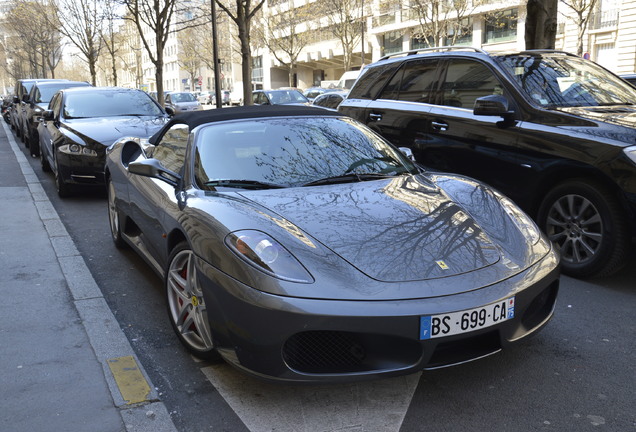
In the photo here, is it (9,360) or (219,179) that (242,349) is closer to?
(219,179)

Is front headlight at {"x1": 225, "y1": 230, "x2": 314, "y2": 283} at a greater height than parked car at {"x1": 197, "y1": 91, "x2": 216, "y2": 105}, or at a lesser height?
lesser

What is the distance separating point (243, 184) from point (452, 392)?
1641 millimetres

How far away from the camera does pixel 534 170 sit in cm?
500

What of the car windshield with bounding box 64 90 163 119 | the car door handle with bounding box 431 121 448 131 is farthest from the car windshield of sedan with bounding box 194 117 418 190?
the car windshield with bounding box 64 90 163 119

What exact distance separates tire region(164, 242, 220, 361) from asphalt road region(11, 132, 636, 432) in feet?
0.46

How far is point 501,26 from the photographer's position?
4231 centimetres

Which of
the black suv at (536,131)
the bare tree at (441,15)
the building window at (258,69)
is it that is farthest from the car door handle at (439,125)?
the building window at (258,69)

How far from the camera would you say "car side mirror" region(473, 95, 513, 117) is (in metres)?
5.07

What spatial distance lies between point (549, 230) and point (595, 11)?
121 feet

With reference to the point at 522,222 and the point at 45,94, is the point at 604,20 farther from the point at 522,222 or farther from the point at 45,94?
the point at 522,222

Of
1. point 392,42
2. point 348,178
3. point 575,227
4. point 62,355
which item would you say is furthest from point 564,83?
point 392,42

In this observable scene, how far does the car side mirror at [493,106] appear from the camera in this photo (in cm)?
507

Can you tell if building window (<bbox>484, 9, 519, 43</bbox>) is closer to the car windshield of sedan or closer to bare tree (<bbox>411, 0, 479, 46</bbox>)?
bare tree (<bbox>411, 0, 479, 46</bbox>)

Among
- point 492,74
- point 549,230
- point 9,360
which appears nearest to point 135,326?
point 9,360
